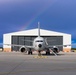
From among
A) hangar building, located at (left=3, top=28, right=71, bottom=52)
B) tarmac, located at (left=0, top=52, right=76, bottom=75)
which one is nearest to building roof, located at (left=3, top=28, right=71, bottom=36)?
hangar building, located at (left=3, top=28, right=71, bottom=52)

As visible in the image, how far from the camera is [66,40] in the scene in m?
86.2

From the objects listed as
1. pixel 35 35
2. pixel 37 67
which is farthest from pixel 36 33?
pixel 37 67

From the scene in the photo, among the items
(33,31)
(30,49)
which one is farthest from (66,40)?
(30,49)

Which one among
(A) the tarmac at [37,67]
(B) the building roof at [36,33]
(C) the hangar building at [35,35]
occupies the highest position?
(B) the building roof at [36,33]

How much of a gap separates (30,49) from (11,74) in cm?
3858

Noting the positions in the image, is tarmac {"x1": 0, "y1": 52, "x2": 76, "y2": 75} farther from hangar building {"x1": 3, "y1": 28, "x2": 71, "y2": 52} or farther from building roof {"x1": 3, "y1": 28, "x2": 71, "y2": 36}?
building roof {"x1": 3, "y1": 28, "x2": 71, "y2": 36}

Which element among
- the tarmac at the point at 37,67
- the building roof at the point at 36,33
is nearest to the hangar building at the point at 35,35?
the building roof at the point at 36,33

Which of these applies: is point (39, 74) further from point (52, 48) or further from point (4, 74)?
point (52, 48)

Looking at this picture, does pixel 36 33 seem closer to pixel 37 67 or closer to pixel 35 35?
pixel 35 35

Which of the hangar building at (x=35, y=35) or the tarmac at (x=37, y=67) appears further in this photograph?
the hangar building at (x=35, y=35)

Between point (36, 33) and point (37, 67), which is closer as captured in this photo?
point (37, 67)

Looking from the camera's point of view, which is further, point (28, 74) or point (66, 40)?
point (66, 40)

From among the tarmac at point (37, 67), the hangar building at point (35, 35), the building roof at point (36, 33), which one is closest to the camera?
the tarmac at point (37, 67)

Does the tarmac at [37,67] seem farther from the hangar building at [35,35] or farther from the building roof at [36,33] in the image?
the building roof at [36,33]
